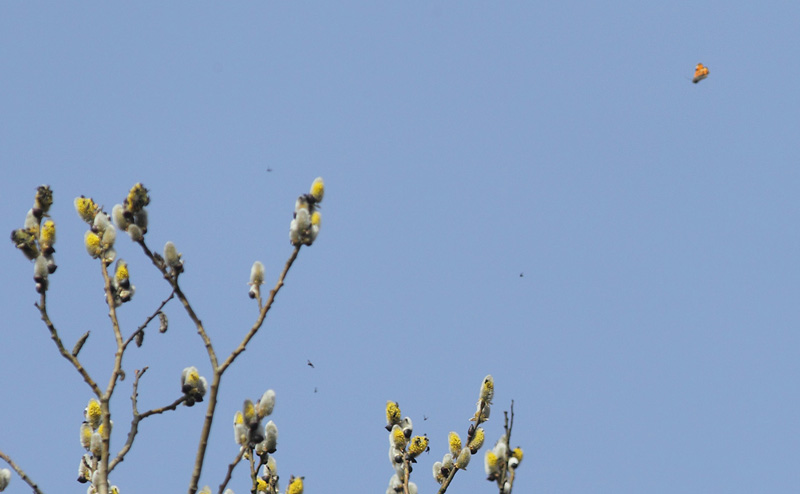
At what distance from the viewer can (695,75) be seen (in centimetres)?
884

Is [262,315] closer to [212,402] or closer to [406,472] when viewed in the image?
[212,402]

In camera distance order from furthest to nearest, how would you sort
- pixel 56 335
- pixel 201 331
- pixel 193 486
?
1. pixel 56 335
2. pixel 201 331
3. pixel 193 486

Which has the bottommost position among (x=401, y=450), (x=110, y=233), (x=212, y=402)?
(x=212, y=402)

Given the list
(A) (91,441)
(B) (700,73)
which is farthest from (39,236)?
(B) (700,73)

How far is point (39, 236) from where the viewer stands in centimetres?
557

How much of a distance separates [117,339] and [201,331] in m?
0.70

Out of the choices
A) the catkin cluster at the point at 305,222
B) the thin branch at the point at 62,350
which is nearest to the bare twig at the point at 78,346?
the thin branch at the point at 62,350

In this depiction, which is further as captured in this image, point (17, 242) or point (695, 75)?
point (695, 75)

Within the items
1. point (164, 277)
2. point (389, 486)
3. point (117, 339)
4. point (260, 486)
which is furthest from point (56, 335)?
point (389, 486)

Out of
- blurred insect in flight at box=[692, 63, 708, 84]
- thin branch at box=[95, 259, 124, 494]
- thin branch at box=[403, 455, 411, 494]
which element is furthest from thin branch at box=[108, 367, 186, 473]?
blurred insect in flight at box=[692, 63, 708, 84]

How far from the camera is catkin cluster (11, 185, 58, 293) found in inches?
215

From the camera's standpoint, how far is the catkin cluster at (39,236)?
5.47 meters

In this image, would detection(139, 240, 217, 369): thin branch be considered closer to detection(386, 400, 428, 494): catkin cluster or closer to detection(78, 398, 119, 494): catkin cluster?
detection(78, 398, 119, 494): catkin cluster

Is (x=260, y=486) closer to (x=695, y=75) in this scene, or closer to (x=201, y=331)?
(x=201, y=331)
